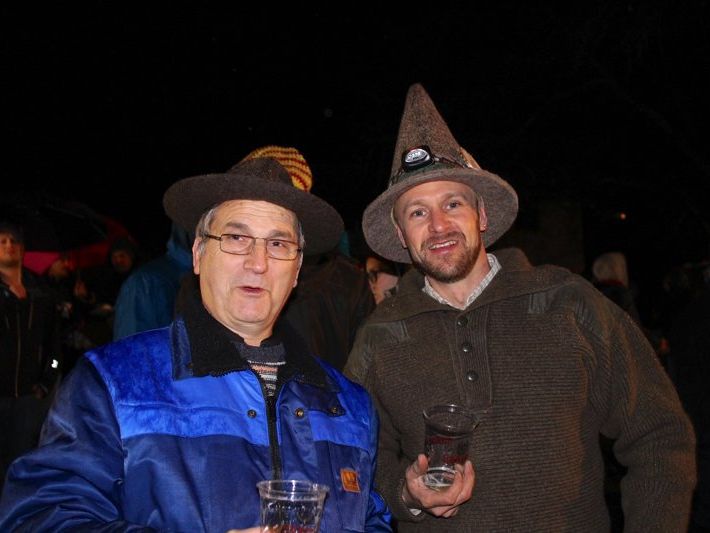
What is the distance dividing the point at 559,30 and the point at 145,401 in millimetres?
15287

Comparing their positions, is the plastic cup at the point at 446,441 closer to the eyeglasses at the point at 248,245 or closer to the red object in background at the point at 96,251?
the eyeglasses at the point at 248,245

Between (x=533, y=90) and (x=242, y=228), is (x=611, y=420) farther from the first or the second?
(x=533, y=90)

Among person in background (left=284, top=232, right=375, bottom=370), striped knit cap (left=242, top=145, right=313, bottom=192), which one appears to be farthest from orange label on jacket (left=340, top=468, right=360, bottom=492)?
striped knit cap (left=242, top=145, right=313, bottom=192)

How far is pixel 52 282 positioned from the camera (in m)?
10.6

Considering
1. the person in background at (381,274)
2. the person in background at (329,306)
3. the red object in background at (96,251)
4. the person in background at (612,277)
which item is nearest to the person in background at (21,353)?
the person in background at (381,274)

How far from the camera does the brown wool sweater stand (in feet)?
10.4

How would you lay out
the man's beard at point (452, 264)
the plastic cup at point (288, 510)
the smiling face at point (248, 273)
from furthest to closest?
the man's beard at point (452, 264) < the smiling face at point (248, 273) < the plastic cup at point (288, 510)

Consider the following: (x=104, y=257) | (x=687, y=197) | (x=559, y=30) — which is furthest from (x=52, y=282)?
(x=687, y=197)

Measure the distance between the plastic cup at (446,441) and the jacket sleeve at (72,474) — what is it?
116cm

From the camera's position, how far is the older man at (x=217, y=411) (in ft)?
7.61

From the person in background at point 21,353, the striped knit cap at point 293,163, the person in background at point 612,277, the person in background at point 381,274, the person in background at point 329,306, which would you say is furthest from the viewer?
the person in background at point 612,277

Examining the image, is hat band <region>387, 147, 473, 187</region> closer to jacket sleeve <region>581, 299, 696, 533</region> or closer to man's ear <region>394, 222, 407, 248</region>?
man's ear <region>394, 222, 407, 248</region>

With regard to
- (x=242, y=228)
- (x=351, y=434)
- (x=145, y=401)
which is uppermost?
(x=242, y=228)

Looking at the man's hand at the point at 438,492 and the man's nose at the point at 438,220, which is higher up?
the man's nose at the point at 438,220
